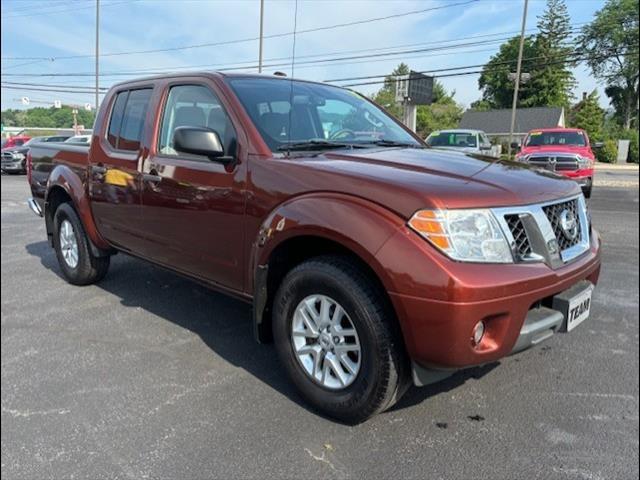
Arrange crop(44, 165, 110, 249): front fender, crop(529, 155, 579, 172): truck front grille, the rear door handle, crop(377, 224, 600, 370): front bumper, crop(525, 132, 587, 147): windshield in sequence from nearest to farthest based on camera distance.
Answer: crop(377, 224, 600, 370): front bumper < crop(525, 132, 587, 147): windshield < crop(529, 155, 579, 172): truck front grille < the rear door handle < crop(44, 165, 110, 249): front fender

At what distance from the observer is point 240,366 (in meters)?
3.30

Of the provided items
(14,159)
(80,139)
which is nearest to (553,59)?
(80,139)

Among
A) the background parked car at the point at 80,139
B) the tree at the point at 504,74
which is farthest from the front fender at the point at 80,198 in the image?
the tree at the point at 504,74

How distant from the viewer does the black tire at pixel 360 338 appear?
2389mm

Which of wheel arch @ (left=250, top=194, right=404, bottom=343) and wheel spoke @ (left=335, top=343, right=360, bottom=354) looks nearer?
wheel arch @ (left=250, top=194, right=404, bottom=343)

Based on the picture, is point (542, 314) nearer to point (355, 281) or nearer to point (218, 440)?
point (355, 281)

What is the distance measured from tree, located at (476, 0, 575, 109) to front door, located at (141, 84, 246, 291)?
1480 mm

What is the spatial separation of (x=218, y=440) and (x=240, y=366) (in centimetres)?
83

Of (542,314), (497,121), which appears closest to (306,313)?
(542,314)

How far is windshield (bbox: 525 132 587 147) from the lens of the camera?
9.34 ft

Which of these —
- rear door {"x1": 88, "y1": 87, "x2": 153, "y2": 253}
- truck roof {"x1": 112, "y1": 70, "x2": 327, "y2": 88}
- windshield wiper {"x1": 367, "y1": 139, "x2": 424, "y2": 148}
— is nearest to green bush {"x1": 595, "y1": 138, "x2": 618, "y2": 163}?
windshield wiper {"x1": 367, "y1": 139, "x2": 424, "y2": 148}

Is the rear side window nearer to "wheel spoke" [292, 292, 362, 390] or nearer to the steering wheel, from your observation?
the steering wheel

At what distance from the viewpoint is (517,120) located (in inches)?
115

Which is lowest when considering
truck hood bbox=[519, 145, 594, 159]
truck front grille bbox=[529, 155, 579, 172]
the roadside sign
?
truck front grille bbox=[529, 155, 579, 172]
